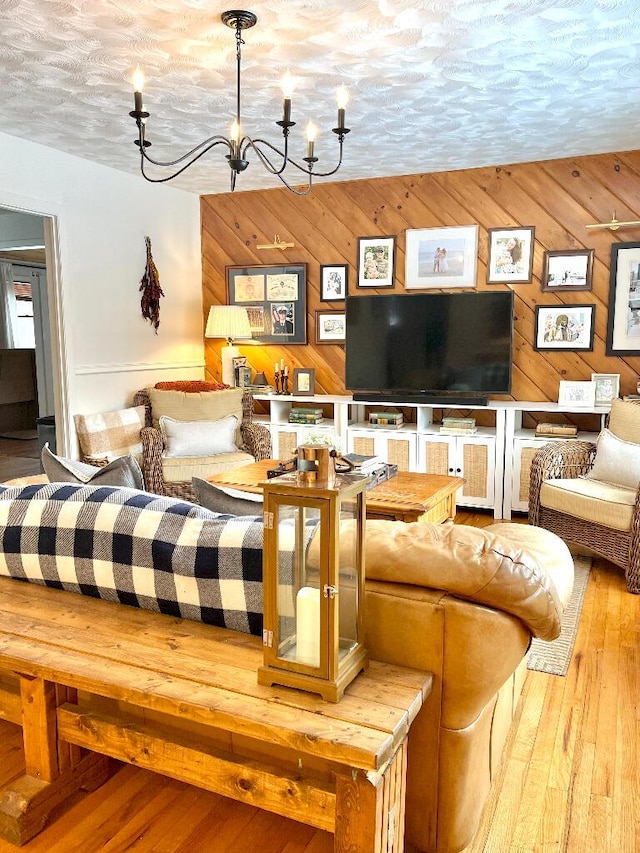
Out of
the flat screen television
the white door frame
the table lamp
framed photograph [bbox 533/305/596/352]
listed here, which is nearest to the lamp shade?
the table lamp

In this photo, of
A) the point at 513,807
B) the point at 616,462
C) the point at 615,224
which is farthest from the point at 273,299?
the point at 513,807

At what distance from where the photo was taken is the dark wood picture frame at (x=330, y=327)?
5559 millimetres

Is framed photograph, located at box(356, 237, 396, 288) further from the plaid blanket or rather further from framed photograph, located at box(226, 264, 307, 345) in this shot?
the plaid blanket

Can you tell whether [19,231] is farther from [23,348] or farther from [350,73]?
[350,73]

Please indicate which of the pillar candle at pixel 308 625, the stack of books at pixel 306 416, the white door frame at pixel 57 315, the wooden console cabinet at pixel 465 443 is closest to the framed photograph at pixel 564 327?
the wooden console cabinet at pixel 465 443

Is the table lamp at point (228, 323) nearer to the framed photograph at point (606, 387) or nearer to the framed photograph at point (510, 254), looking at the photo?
the framed photograph at point (510, 254)

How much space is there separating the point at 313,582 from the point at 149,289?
14.8ft

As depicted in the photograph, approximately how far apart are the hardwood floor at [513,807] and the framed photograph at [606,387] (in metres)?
2.67

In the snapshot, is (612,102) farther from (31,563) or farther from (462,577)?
(31,563)

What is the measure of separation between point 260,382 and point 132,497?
3939 millimetres

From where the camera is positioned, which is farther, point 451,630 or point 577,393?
point 577,393

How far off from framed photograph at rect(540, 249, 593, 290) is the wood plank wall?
5 centimetres

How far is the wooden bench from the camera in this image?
1.29 m

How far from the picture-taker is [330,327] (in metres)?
5.60
